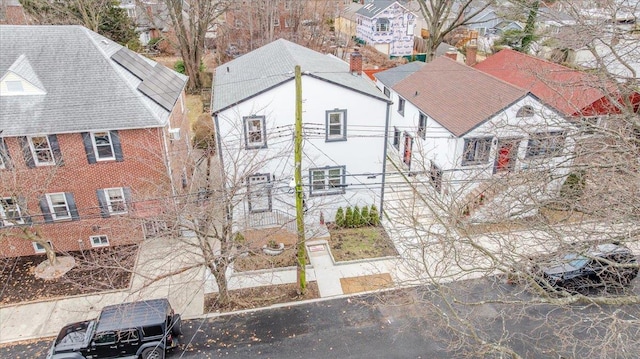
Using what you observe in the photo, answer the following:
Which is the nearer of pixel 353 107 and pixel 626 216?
pixel 626 216

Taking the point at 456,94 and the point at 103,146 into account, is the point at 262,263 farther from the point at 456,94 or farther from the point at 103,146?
the point at 456,94

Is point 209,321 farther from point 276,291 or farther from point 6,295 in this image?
point 6,295

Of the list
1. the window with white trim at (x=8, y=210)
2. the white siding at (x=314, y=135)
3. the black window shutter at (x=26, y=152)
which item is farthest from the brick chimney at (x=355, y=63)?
the window with white trim at (x=8, y=210)

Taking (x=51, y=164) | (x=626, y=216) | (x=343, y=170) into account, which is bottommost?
(x=343, y=170)

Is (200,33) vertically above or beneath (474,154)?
above

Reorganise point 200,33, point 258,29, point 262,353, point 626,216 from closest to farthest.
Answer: point 626,216, point 262,353, point 200,33, point 258,29

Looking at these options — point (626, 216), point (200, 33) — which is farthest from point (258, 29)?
point (626, 216)

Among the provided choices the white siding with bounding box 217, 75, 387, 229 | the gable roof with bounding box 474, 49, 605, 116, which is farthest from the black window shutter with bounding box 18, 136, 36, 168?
the gable roof with bounding box 474, 49, 605, 116
